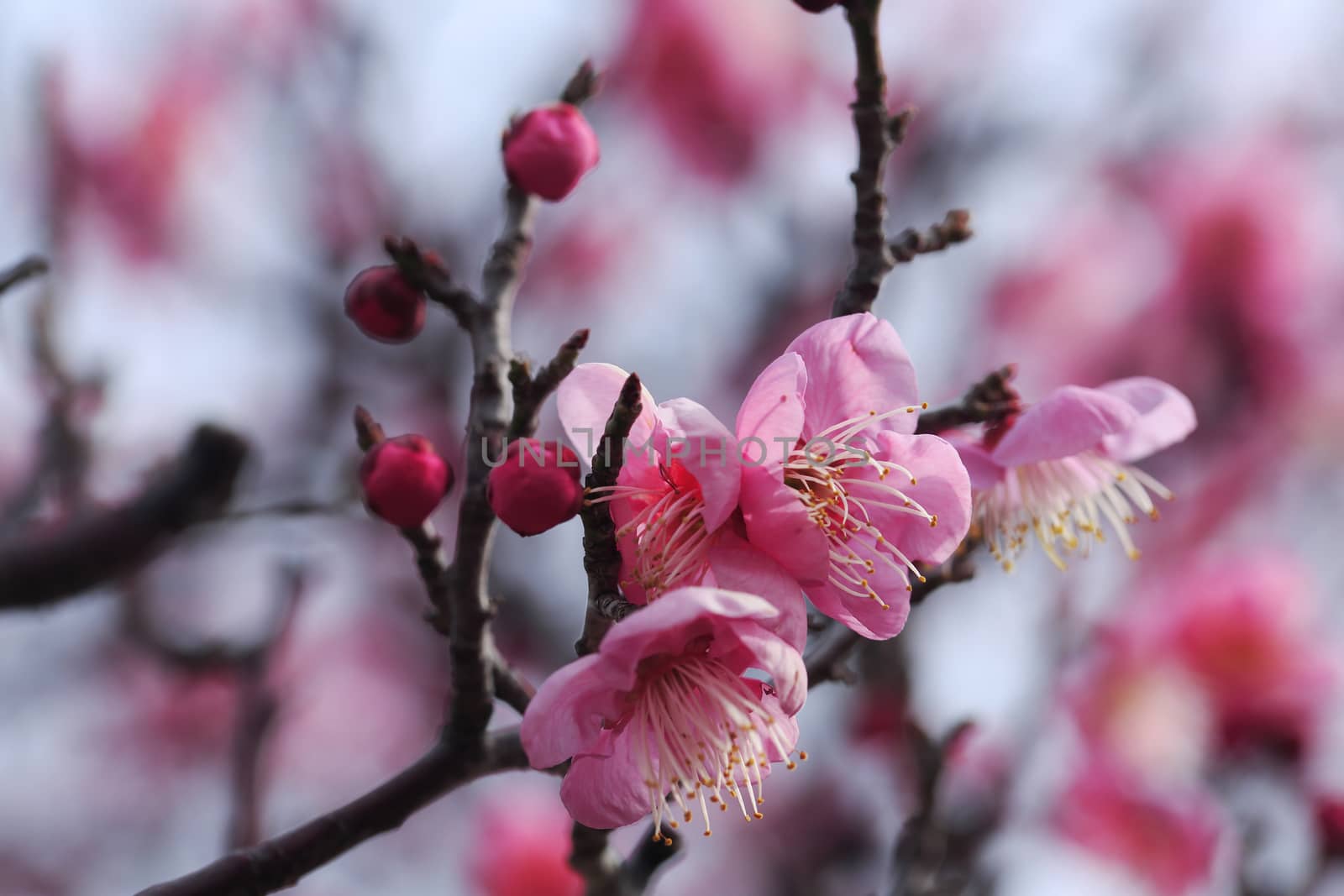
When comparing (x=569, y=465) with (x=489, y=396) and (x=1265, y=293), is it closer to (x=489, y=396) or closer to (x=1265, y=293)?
(x=489, y=396)

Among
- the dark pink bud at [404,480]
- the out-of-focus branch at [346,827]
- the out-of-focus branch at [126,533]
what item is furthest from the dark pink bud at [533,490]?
the out-of-focus branch at [126,533]

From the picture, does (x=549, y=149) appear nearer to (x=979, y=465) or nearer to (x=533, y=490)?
(x=533, y=490)

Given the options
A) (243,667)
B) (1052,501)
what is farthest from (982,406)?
(243,667)

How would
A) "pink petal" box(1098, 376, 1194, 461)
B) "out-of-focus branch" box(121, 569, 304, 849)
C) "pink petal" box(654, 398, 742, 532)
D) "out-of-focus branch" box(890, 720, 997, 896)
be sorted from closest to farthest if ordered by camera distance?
"pink petal" box(654, 398, 742, 532)
"pink petal" box(1098, 376, 1194, 461)
"out-of-focus branch" box(890, 720, 997, 896)
"out-of-focus branch" box(121, 569, 304, 849)

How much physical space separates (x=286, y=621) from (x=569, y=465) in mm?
1706

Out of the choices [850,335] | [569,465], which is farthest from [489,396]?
[850,335]

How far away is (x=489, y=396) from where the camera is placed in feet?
4.01

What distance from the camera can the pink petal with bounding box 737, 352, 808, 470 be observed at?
1074mm

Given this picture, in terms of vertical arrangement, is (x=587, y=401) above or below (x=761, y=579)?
above

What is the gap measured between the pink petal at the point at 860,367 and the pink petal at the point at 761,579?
0.22 metres

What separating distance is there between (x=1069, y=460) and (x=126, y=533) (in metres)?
1.41

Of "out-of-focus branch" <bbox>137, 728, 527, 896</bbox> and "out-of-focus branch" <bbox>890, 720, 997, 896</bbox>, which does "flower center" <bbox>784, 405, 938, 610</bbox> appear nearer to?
"out-of-focus branch" <bbox>137, 728, 527, 896</bbox>

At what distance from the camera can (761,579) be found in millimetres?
1050

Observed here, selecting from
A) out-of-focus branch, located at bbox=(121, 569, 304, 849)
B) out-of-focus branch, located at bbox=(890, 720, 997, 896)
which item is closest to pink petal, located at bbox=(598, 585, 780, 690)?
out-of-focus branch, located at bbox=(890, 720, 997, 896)
